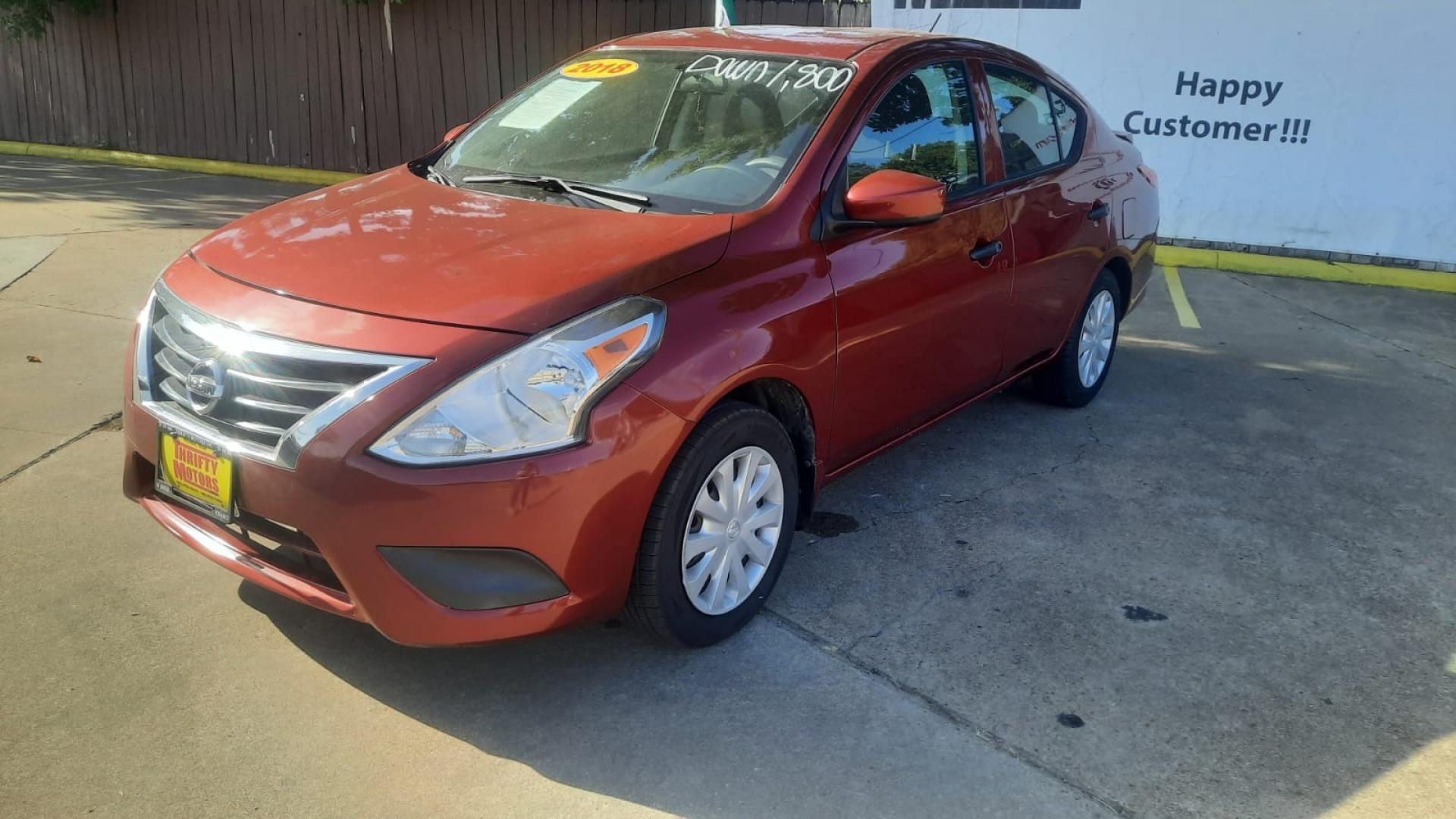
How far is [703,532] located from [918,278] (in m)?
1.29

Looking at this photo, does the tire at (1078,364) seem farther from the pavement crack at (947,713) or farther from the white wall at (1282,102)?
the white wall at (1282,102)

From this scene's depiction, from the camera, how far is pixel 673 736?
9.90ft

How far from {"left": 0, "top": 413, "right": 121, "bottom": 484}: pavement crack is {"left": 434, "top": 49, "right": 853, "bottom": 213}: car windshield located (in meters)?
1.85

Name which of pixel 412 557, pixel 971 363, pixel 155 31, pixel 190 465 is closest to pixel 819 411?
pixel 971 363

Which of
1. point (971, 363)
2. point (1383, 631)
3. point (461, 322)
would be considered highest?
point (461, 322)

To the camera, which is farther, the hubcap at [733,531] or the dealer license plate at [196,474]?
the hubcap at [733,531]

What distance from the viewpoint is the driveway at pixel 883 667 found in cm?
284

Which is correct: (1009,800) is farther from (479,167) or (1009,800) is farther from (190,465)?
(479,167)

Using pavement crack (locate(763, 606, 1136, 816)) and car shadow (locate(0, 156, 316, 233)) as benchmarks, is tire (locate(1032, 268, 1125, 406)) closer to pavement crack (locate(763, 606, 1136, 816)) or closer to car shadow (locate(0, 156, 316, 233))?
pavement crack (locate(763, 606, 1136, 816))

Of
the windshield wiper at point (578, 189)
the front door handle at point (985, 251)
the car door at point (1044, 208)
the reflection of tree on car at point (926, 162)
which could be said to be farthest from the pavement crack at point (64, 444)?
the car door at point (1044, 208)

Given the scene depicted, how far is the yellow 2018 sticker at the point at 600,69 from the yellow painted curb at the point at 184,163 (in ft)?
22.6

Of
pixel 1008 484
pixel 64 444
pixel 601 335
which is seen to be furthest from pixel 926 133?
pixel 64 444

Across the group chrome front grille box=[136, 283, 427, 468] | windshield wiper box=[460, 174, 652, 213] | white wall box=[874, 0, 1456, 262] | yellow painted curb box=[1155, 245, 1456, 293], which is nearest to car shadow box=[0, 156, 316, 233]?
white wall box=[874, 0, 1456, 262]

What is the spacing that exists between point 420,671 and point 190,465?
82 centimetres
